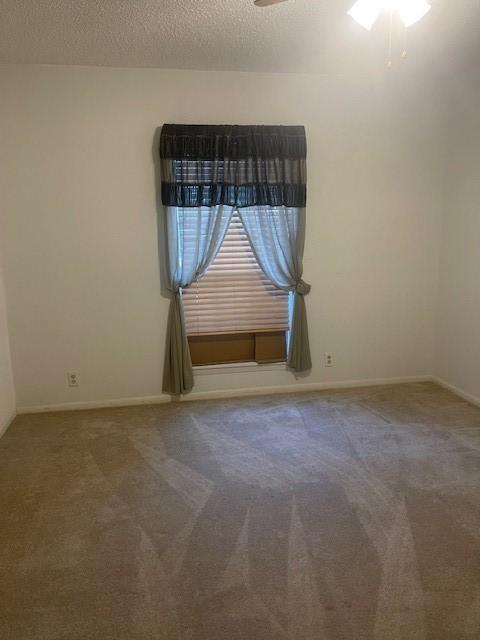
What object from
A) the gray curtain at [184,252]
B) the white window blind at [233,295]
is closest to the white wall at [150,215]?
the gray curtain at [184,252]

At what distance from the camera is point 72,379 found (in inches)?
144

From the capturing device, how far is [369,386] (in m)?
4.10

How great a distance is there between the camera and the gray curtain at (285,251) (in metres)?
3.63

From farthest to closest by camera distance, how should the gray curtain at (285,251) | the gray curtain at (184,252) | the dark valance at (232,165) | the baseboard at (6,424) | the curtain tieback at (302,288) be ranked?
1. the curtain tieback at (302,288)
2. the gray curtain at (285,251)
3. the gray curtain at (184,252)
4. the dark valance at (232,165)
5. the baseboard at (6,424)

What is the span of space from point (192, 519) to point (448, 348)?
285 cm

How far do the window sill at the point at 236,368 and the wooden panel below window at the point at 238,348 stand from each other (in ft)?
0.12

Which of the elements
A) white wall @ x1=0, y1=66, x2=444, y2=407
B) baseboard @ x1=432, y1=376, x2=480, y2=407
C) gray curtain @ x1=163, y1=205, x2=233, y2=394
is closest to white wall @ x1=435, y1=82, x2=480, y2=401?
baseboard @ x1=432, y1=376, x2=480, y2=407

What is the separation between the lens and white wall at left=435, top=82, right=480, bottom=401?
3566mm

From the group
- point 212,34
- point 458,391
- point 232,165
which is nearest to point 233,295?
point 232,165

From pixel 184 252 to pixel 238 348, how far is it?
964mm

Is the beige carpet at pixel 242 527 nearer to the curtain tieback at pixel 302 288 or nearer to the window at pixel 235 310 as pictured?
the window at pixel 235 310

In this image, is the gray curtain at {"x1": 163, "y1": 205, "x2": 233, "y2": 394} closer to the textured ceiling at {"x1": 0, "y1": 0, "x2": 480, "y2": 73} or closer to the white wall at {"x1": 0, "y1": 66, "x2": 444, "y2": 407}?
the white wall at {"x1": 0, "y1": 66, "x2": 444, "y2": 407}

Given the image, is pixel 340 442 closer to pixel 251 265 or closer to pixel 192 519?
pixel 192 519

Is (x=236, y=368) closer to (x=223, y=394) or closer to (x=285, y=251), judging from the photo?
(x=223, y=394)
